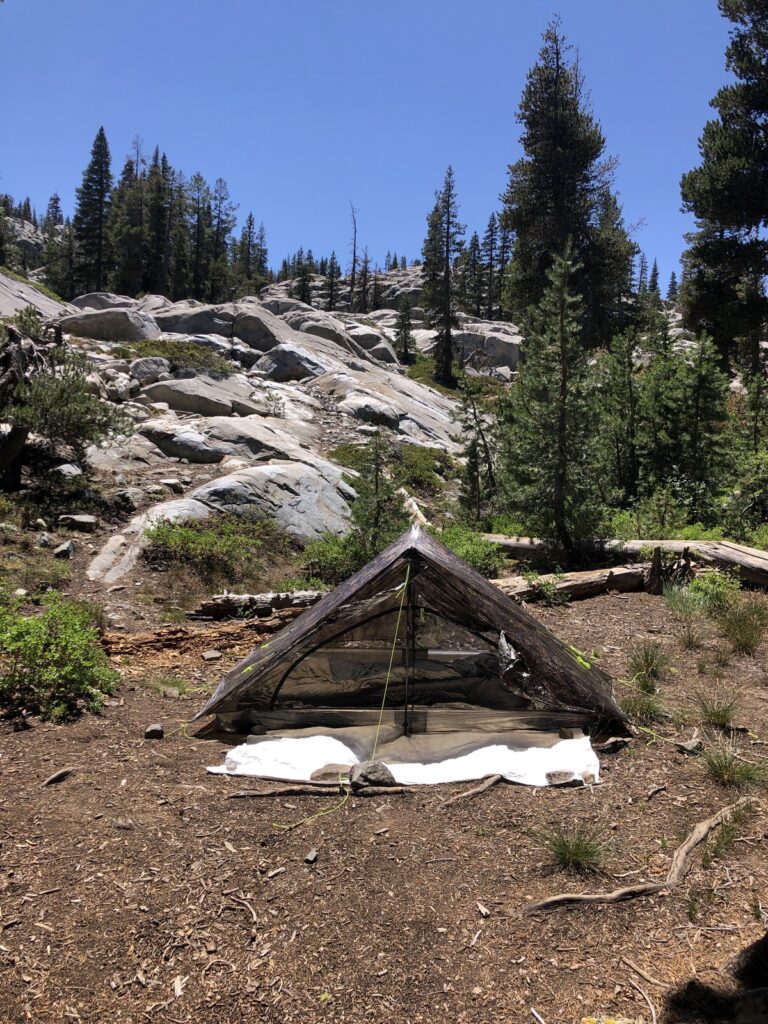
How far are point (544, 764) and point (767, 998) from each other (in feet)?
7.83

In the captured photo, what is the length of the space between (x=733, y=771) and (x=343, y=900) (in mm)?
2979

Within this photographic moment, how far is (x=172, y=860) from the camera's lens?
3.74m

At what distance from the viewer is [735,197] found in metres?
20.3

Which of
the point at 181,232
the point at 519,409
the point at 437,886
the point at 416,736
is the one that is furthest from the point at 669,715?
the point at 181,232

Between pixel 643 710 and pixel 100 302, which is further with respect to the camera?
pixel 100 302

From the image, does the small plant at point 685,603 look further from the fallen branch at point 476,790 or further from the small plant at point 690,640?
the fallen branch at point 476,790

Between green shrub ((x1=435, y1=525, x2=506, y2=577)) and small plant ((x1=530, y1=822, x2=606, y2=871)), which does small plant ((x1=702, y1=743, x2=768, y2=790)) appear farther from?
green shrub ((x1=435, y1=525, x2=506, y2=577))

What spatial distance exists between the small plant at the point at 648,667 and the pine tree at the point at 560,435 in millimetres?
5791

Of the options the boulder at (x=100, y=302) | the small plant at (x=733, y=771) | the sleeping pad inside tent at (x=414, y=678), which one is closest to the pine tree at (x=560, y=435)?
the sleeping pad inside tent at (x=414, y=678)

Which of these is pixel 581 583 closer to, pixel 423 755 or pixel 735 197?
pixel 423 755

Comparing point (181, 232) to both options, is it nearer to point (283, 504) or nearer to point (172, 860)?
point (283, 504)

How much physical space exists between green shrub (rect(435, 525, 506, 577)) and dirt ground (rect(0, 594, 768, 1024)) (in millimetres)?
6779

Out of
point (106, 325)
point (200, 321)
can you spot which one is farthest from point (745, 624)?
point (200, 321)

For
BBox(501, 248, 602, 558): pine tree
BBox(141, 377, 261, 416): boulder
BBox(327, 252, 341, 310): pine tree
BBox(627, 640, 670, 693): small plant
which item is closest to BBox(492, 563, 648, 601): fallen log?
BBox(501, 248, 602, 558): pine tree
